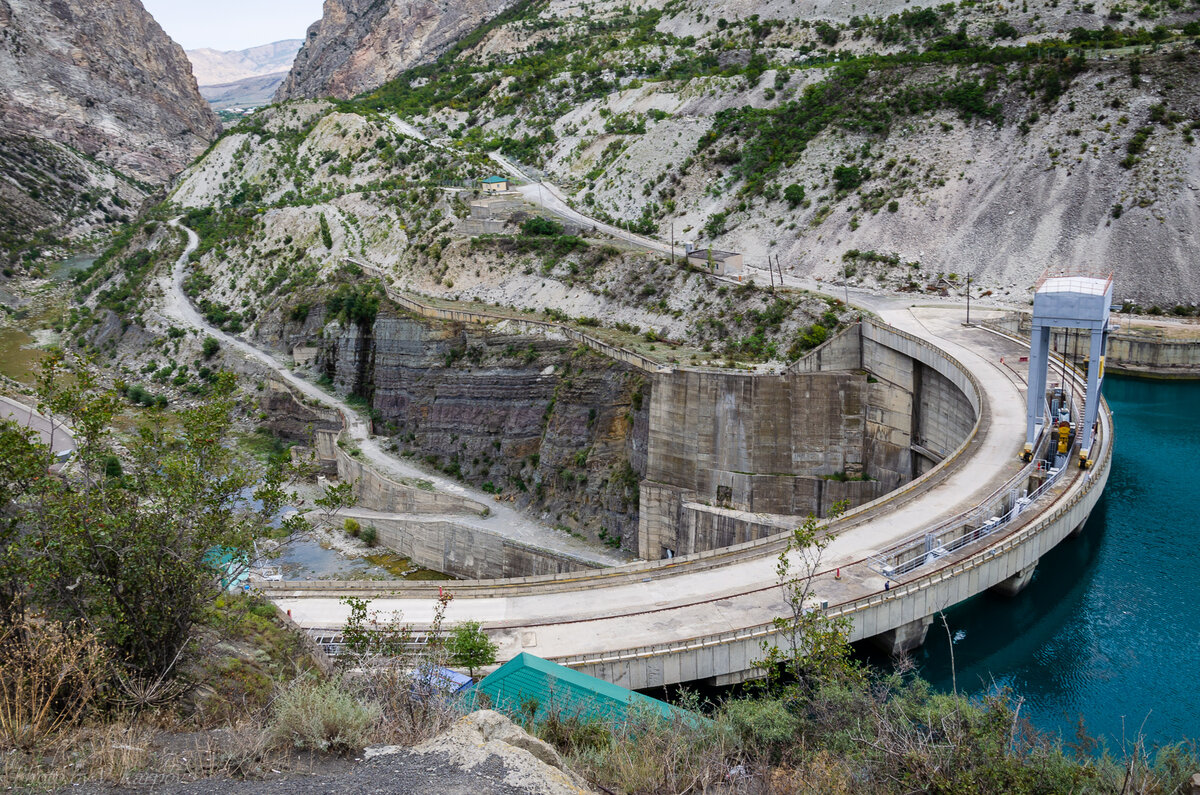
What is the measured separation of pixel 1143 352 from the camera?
214 feet

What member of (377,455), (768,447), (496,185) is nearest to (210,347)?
(496,185)

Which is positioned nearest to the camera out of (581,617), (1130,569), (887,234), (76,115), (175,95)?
(581,617)

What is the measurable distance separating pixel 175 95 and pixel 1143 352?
594 ft

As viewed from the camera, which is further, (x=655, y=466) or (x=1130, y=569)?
(x=655, y=466)

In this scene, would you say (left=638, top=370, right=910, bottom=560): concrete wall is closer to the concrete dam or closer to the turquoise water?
the concrete dam

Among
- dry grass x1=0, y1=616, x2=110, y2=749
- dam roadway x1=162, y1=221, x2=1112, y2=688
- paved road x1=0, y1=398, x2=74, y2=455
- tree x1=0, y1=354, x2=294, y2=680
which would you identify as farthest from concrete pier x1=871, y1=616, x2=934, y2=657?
paved road x1=0, y1=398, x2=74, y2=455

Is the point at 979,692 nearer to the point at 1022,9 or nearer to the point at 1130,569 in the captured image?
the point at 1130,569

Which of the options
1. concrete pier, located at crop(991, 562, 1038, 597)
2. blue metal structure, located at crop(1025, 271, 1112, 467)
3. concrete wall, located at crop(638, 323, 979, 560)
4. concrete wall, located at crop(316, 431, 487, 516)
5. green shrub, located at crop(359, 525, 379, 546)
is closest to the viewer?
concrete pier, located at crop(991, 562, 1038, 597)

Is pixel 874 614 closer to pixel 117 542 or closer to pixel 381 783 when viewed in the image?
pixel 381 783

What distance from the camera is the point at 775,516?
162 feet

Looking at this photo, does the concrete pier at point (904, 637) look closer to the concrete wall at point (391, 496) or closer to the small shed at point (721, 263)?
the concrete wall at point (391, 496)

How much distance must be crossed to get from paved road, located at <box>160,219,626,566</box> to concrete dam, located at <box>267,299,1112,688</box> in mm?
1284

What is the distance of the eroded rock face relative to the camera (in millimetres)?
158750

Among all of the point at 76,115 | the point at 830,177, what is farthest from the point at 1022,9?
the point at 76,115
